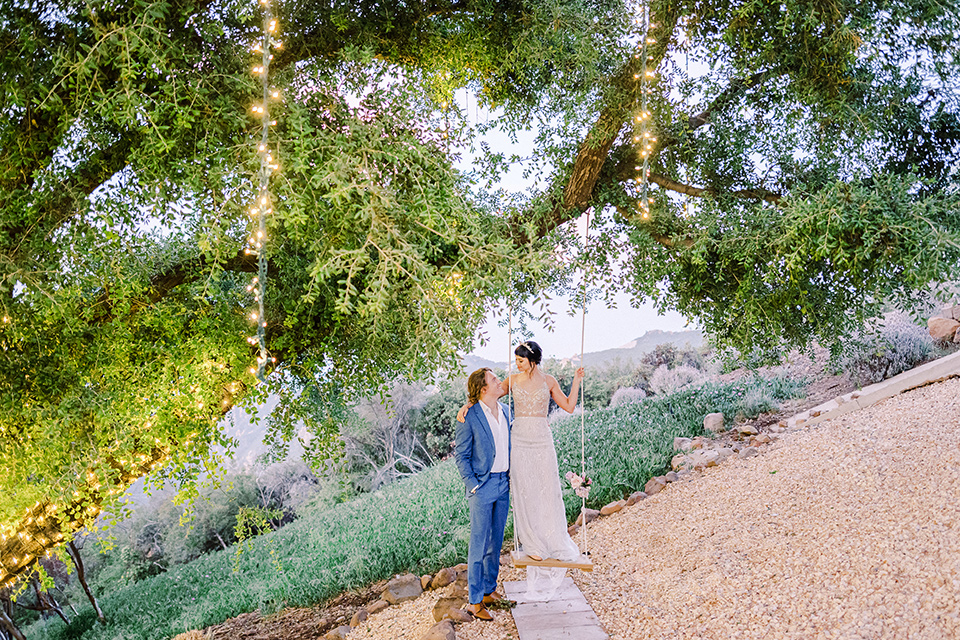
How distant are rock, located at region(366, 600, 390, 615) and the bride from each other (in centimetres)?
167

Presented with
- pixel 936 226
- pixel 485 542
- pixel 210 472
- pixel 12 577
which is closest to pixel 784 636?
pixel 485 542

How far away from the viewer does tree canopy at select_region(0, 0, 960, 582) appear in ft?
11.2

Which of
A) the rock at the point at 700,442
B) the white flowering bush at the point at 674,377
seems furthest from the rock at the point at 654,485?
the white flowering bush at the point at 674,377

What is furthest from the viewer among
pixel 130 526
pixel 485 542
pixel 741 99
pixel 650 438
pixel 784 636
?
pixel 130 526

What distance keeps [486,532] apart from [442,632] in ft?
2.35

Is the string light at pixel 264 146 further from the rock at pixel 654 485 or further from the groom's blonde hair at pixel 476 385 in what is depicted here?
the rock at pixel 654 485

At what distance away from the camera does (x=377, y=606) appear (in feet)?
17.2

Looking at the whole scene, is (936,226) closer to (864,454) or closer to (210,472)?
(864,454)

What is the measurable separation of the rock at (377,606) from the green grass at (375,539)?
766 millimetres

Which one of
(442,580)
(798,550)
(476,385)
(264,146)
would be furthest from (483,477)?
(264,146)

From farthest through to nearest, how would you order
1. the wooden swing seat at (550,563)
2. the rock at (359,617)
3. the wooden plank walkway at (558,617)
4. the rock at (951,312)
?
the rock at (951,312), the rock at (359,617), the wooden swing seat at (550,563), the wooden plank walkway at (558,617)

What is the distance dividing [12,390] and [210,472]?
1.35 m

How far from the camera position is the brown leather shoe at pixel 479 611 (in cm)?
404

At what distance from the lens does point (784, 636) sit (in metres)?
3.24
